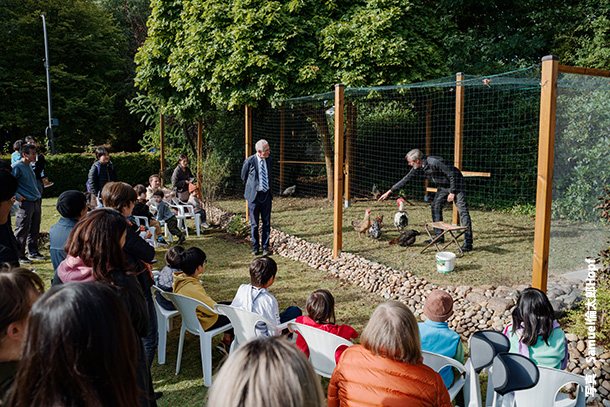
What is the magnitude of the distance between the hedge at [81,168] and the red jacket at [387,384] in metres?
16.3

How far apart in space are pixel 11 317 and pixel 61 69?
28.1m

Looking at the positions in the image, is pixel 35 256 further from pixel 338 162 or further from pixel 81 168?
pixel 81 168

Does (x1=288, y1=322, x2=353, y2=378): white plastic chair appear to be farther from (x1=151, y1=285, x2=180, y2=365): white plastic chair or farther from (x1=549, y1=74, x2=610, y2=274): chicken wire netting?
(x1=549, y1=74, x2=610, y2=274): chicken wire netting

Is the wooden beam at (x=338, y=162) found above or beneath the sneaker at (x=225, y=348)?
above

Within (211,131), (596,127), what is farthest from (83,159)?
(596,127)

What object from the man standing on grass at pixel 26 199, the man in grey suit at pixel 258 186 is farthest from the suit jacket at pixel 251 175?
the man standing on grass at pixel 26 199

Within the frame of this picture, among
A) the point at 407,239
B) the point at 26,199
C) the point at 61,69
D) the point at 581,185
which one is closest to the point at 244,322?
the point at 581,185

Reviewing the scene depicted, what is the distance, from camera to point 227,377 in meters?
1.18

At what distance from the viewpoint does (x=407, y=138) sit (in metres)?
12.6

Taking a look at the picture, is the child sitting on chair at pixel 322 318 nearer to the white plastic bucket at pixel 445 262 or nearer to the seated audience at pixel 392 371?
the seated audience at pixel 392 371

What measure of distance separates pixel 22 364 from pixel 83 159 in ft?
55.5

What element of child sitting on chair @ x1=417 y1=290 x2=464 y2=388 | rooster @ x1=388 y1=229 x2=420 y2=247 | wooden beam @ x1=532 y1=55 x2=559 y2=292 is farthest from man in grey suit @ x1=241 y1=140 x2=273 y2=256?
child sitting on chair @ x1=417 y1=290 x2=464 y2=388

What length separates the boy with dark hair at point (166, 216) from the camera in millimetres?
8398

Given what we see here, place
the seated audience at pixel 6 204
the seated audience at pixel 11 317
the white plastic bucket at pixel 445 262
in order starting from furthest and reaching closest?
the white plastic bucket at pixel 445 262, the seated audience at pixel 6 204, the seated audience at pixel 11 317
